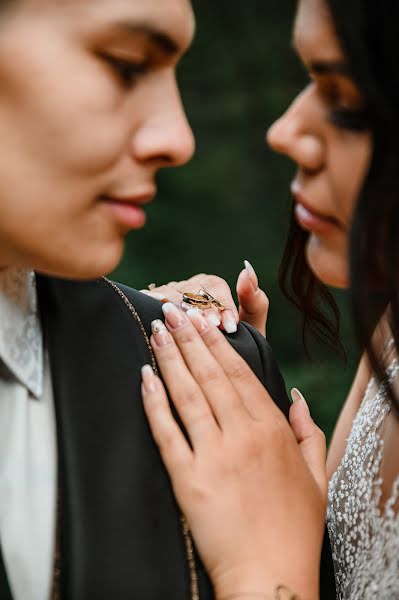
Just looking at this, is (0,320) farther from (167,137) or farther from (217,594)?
(217,594)

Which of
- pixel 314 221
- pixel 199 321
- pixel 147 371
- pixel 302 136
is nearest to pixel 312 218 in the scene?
pixel 314 221

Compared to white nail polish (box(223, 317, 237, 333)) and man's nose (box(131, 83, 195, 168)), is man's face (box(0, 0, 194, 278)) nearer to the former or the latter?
man's nose (box(131, 83, 195, 168))

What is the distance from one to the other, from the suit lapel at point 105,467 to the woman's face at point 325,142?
38 cm

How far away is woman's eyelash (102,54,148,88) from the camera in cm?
121

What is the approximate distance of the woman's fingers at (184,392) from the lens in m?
1.46

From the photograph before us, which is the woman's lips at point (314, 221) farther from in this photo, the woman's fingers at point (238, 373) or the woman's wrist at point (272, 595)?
the woman's wrist at point (272, 595)

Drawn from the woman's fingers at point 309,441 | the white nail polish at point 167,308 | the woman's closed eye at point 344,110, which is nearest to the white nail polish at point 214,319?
the white nail polish at point 167,308

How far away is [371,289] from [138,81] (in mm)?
469

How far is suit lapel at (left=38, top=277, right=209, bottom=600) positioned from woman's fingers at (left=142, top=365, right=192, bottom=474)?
0.06ft

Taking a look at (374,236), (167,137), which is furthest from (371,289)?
(167,137)

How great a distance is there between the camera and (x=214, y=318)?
166 cm

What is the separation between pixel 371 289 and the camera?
4.35ft

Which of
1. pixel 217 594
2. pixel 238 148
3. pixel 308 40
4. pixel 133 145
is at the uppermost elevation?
pixel 308 40

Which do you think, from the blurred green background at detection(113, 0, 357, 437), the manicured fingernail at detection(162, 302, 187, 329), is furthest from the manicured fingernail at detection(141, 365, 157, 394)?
the blurred green background at detection(113, 0, 357, 437)
